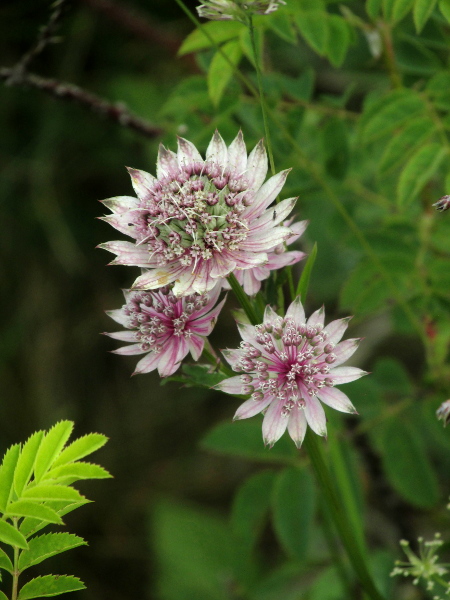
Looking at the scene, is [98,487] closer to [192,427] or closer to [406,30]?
[192,427]

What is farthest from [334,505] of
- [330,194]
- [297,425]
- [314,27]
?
[314,27]

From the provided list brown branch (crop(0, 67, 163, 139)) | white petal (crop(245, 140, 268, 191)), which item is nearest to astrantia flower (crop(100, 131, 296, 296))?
white petal (crop(245, 140, 268, 191))

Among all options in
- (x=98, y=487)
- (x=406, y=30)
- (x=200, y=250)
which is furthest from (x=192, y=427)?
(x=200, y=250)

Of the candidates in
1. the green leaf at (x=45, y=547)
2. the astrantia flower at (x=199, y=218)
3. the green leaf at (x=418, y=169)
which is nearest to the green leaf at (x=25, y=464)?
the green leaf at (x=45, y=547)

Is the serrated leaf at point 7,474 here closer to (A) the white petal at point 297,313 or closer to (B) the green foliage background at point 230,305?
(A) the white petal at point 297,313

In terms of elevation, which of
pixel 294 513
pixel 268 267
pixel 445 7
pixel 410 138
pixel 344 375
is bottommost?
pixel 294 513

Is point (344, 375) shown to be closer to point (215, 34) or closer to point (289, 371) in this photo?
point (289, 371)
